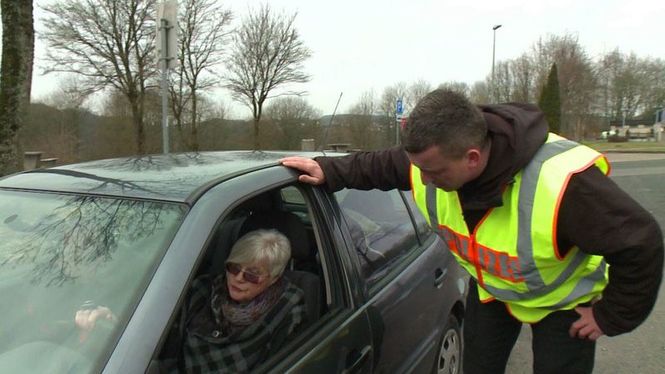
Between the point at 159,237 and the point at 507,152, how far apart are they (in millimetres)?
1145

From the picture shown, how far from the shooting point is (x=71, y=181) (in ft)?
5.61

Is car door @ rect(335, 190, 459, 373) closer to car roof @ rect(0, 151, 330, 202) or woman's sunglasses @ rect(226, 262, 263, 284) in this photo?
woman's sunglasses @ rect(226, 262, 263, 284)

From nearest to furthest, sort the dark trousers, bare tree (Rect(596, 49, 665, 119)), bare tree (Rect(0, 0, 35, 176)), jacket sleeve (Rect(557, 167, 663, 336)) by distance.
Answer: jacket sleeve (Rect(557, 167, 663, 336))
the dark trousers
bare tree (Rect(0, 0, 35, 176))
bare tree (Rect(596, 49, 665, 119))

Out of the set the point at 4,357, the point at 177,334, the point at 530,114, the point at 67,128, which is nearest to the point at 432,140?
the point at 530,114

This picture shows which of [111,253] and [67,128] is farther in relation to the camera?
[67,128]

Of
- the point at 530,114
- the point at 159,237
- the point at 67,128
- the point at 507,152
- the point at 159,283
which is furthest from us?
the point at 67,128

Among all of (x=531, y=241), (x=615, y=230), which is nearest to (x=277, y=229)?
(x=531, y=241)

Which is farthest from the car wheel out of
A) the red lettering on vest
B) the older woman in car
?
the older woman in car

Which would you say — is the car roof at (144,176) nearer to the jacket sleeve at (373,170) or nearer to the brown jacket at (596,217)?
the jacket sleeve at (373,170)

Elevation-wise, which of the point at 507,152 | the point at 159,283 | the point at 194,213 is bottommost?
the point at 159,283

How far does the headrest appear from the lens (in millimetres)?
2119

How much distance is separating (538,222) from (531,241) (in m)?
0.08

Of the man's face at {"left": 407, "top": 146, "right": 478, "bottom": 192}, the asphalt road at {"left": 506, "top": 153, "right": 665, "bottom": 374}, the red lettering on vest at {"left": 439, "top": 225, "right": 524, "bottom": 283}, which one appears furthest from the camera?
the asphalt road at {"left": 506, "top": 153, "right": 665, "bottom": 374}

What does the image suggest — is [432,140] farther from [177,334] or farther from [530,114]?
[177,334]
